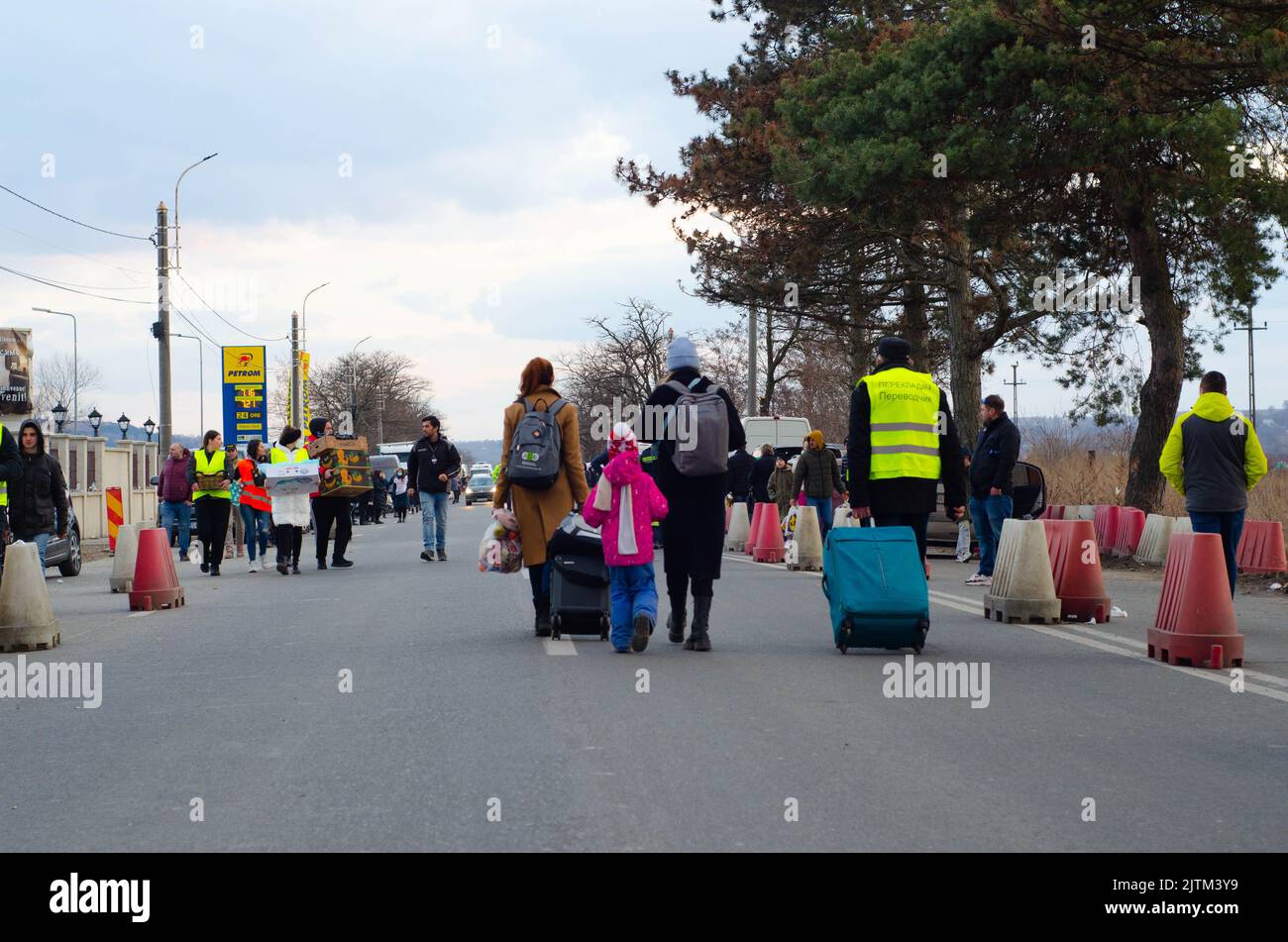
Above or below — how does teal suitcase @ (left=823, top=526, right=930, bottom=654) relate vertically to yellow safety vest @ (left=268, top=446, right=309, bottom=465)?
below

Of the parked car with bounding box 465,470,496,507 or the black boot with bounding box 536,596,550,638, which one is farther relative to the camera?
the parked car with bounding box 465,470,496,507

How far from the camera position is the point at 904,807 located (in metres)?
5.70

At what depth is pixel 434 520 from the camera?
2220cm

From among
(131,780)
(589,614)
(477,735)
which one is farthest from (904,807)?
(589,614)

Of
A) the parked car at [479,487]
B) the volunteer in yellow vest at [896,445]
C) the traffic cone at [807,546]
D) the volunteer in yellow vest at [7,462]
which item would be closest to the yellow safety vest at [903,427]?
the volunteer in yellow vest at [896,445]

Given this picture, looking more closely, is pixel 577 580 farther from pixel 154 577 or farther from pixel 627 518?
pixel 154 577

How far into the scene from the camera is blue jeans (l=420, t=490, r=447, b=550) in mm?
21984

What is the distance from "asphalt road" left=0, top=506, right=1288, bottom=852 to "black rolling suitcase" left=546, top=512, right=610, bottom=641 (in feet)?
0.79

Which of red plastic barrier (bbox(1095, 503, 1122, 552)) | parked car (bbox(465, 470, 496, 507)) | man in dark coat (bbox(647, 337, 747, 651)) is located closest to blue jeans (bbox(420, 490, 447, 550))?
red plastic barrier (bbox(1095, 503, 1122, 552))

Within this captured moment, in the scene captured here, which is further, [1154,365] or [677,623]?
[1154,365]

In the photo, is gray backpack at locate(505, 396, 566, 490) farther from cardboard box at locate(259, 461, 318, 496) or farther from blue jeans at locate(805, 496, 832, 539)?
blue jeans at locate(805, 496, 832, 539)

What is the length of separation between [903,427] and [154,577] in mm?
8196

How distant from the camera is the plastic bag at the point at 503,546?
11.0 metres

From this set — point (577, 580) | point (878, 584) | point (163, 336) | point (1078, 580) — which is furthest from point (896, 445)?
point (163, 336)
